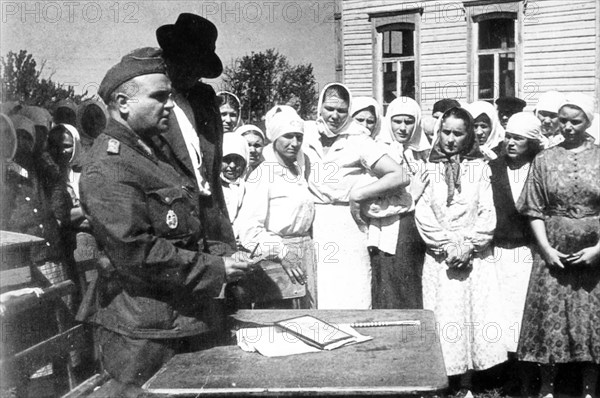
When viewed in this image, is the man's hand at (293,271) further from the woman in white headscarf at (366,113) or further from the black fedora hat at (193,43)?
the woman in white headscarf at (366,113)

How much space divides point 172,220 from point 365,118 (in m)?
3.04

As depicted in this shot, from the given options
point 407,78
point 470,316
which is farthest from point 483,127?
point 407,78

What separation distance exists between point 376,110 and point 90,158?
3.23 metres

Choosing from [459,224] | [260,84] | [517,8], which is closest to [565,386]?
[459,224]

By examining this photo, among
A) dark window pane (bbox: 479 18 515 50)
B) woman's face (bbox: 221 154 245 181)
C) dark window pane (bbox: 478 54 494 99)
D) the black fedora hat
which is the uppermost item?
dark window pane (bbox: 479 18 515 50)

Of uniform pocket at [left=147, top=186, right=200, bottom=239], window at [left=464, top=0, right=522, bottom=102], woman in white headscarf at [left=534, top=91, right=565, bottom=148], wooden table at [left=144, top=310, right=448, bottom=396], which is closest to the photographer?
wooden table at [left=144, top=310, right=448, bottom=396]

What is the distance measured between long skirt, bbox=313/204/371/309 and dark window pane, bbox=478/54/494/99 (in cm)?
886

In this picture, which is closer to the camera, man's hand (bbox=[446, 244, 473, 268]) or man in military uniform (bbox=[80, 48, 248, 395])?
man in military uniform (bbox=[80, 48, 248, 395])

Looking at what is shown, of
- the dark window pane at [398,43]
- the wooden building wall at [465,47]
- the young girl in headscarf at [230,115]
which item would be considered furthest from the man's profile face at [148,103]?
the dark window pane at [398,43]

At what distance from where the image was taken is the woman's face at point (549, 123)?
17.9 ft

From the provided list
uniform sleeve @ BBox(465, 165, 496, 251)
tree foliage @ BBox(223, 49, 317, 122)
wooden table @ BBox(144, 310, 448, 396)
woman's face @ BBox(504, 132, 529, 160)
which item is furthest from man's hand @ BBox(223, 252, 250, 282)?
tree foliage @ BBox(223, 49, 317, 122)

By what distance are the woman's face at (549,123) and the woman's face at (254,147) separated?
2.33m

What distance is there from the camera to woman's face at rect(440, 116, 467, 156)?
4.33 meters

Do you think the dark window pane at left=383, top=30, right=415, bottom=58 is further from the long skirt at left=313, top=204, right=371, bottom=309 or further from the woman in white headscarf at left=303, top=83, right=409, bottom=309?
the long skirt at left=313, top=204, right=371, bottom=309
